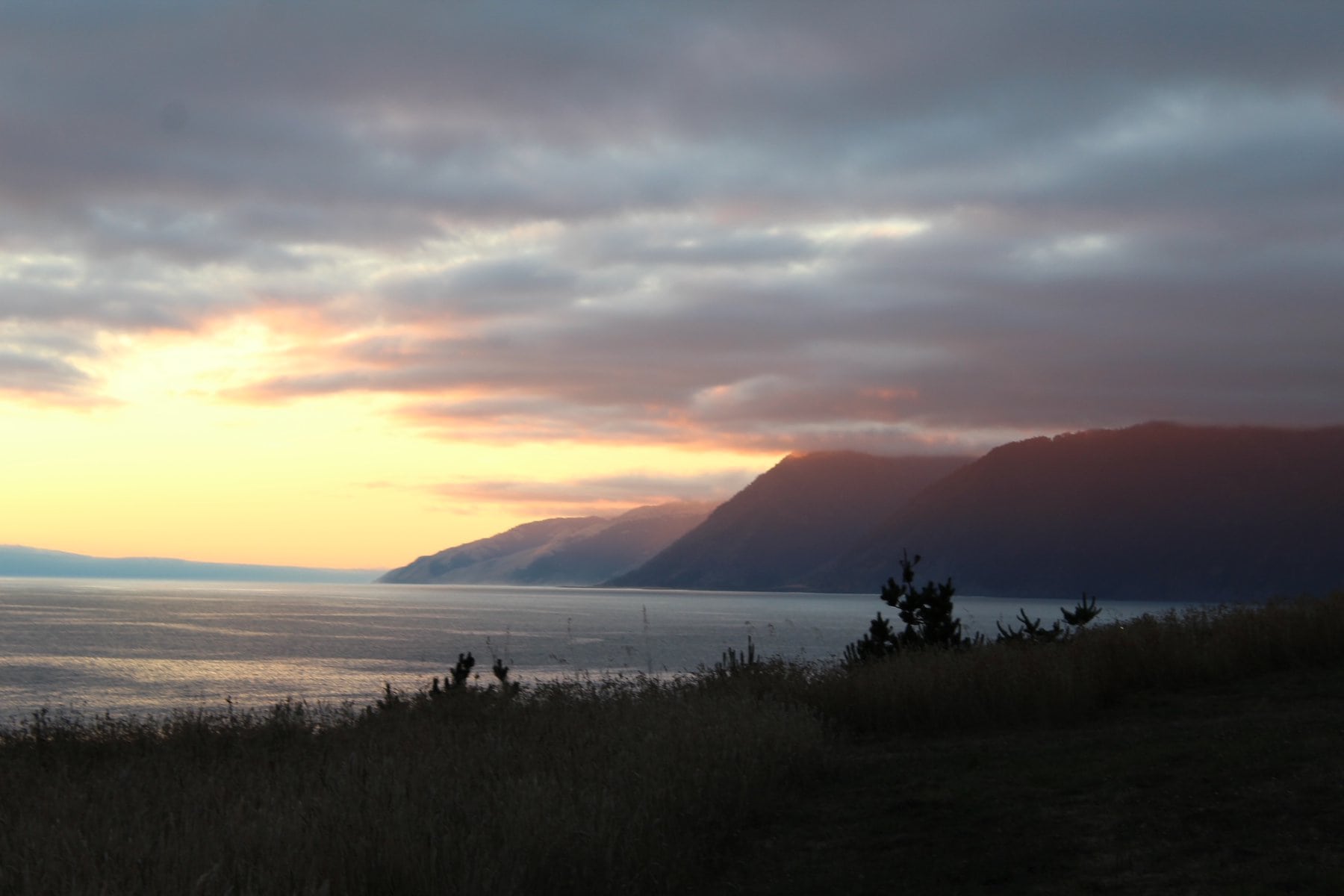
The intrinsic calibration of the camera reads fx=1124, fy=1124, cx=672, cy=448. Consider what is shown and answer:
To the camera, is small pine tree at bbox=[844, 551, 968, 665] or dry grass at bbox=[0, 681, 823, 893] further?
small pine tree at bbox=[844, 551, 968, 665]

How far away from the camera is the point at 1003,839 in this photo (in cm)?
978

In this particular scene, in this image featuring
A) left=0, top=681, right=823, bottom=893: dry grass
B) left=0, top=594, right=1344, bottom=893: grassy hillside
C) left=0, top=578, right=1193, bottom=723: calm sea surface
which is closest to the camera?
left=0, top=681, right=823, bottom=893: dry grass

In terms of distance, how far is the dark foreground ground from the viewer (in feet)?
28.1

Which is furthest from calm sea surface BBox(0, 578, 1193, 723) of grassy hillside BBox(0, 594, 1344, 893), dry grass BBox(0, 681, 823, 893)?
dry grass BBox(0, 681, 823, 893)

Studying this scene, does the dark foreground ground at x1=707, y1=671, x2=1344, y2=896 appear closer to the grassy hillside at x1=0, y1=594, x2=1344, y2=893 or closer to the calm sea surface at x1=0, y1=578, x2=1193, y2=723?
the grassy hillside at x1=0, y1=594, x2=1344, y2=893

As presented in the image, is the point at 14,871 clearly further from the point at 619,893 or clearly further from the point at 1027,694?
the point at 1027,694

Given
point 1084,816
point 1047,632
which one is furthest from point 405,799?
point 1047,632

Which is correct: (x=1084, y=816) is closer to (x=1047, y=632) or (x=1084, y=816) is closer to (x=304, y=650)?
(x=1047, y=632)

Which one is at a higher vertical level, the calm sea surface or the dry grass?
the dry grass

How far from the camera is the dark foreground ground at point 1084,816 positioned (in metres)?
8.57

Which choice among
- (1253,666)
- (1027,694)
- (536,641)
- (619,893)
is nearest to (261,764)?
(619,893)

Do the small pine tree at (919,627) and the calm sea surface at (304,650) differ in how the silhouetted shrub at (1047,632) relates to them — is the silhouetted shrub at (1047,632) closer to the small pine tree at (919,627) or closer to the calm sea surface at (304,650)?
the calm sea surface at (304,650)

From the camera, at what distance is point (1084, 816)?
10.1 metres

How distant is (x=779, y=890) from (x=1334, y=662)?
1215cm
